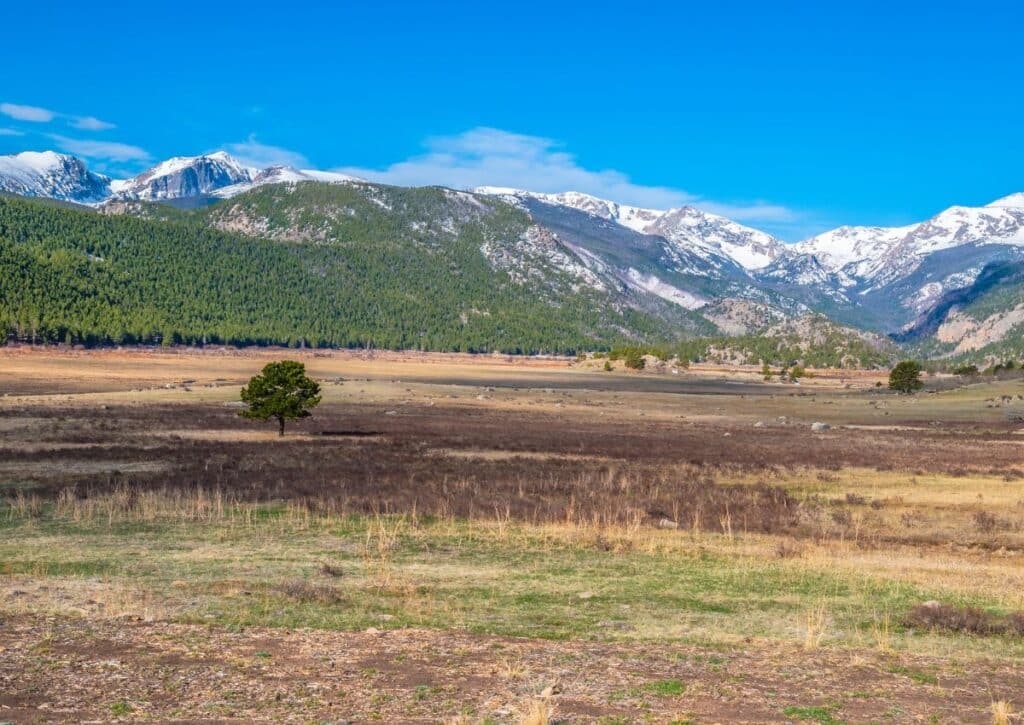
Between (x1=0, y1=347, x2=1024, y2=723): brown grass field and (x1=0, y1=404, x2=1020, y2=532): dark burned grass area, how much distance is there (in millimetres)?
344

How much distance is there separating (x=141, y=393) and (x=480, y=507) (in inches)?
3250

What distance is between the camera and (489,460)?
54.1 m

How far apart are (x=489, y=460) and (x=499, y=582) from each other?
3092 cm

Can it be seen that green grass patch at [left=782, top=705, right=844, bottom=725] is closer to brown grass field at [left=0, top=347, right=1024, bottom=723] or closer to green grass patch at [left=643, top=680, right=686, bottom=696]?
brown grass field at [left=0, top=347, right=1024, bottom=723]

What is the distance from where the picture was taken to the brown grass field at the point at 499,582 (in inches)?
554

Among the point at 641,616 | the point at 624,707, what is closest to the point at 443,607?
the point at 641,616

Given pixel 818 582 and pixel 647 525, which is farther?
pixel 647 525

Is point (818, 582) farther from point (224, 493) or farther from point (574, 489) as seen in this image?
point (224, 493)

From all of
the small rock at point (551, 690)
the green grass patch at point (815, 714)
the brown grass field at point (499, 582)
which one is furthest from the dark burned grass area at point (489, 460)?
the green grass patch at point (815, 714)

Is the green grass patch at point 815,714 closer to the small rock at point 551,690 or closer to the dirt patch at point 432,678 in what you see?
the dirt patch at point 432,678

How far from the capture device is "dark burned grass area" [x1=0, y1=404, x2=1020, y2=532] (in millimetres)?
37562

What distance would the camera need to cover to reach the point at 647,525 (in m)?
33.8

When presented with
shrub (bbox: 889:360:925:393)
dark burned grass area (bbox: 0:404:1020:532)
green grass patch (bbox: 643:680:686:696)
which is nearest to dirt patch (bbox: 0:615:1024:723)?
green grass patch (bbox: 643:680:686:696)

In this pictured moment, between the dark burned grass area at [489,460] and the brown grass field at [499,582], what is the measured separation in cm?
34
